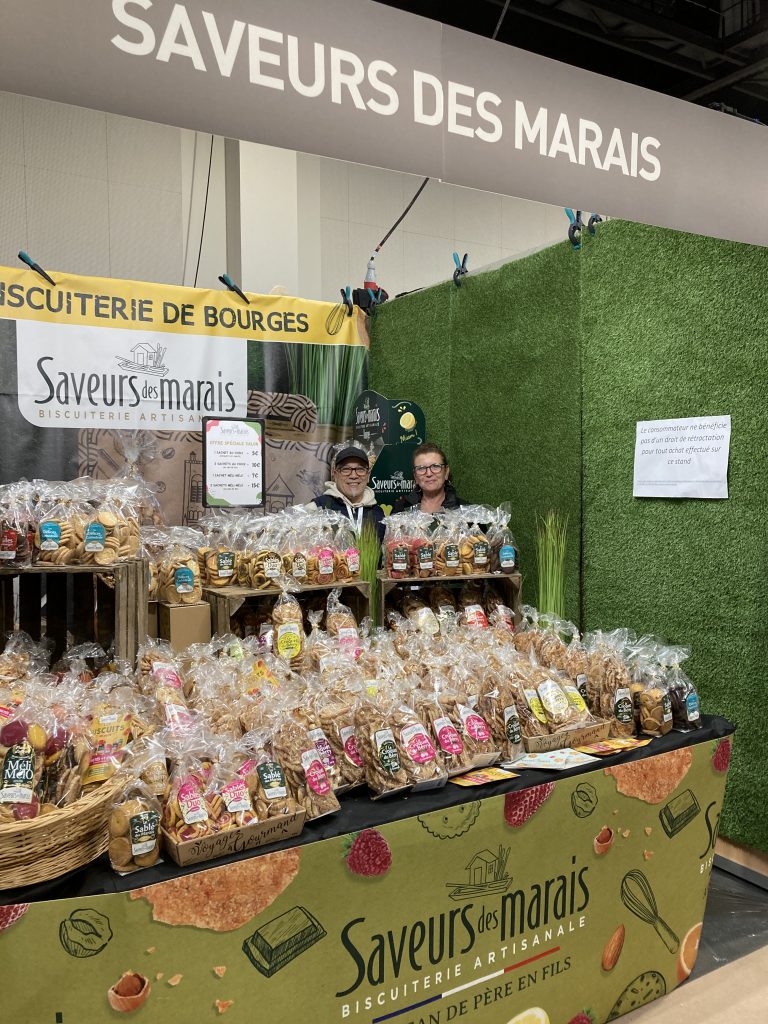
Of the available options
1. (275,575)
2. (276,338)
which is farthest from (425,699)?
(276,338)

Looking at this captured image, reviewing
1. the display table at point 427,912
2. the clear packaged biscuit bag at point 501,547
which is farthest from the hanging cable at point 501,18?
the display table at point 427,912

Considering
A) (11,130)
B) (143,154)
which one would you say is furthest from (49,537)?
(143,154)

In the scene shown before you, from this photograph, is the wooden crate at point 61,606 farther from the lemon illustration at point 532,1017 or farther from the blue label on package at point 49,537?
the lemon illustration at point 532,1017

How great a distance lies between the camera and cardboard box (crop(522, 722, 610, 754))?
1.87 m

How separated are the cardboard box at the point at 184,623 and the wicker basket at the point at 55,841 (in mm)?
1051

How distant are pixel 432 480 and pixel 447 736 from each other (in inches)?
75.9

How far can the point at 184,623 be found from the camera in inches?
94.3

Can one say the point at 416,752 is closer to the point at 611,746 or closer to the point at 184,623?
the point at 611,746

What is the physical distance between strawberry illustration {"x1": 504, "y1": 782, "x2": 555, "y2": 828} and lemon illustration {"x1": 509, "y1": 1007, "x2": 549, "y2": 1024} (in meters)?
0.44

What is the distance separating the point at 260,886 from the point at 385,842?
27 centimetres

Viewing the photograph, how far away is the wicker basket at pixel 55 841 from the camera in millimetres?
1198

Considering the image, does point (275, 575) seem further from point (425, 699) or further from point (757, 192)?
point (757, 192)

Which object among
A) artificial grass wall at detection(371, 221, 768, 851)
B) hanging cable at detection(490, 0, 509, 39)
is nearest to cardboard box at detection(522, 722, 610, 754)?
artificial grass wall at detection(371, 221, 768, 851)

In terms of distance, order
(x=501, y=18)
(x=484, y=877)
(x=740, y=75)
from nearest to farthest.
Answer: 1. (x=484, y=877)
2. (x=501, y=18)
3. (x=740, y=75)
